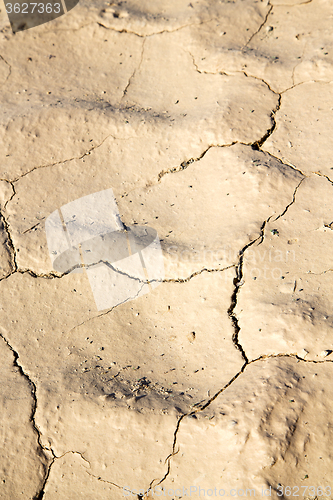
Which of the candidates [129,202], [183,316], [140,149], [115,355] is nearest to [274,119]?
[140,149]

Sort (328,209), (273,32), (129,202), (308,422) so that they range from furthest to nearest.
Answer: (273,32), (129,202), (328,209), (308,422)

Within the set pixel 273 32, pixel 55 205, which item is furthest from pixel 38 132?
pixel 273 32

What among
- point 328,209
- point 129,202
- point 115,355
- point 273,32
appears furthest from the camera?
point 273,32

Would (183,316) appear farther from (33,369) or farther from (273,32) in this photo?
(273,32)

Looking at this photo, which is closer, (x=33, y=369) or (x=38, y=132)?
(x=33, y=369)

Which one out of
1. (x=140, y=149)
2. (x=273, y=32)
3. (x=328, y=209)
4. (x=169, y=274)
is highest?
(x=273, y=32)

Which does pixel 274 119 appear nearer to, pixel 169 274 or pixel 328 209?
pixel 328 209

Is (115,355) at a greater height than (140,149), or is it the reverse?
(140,149)
